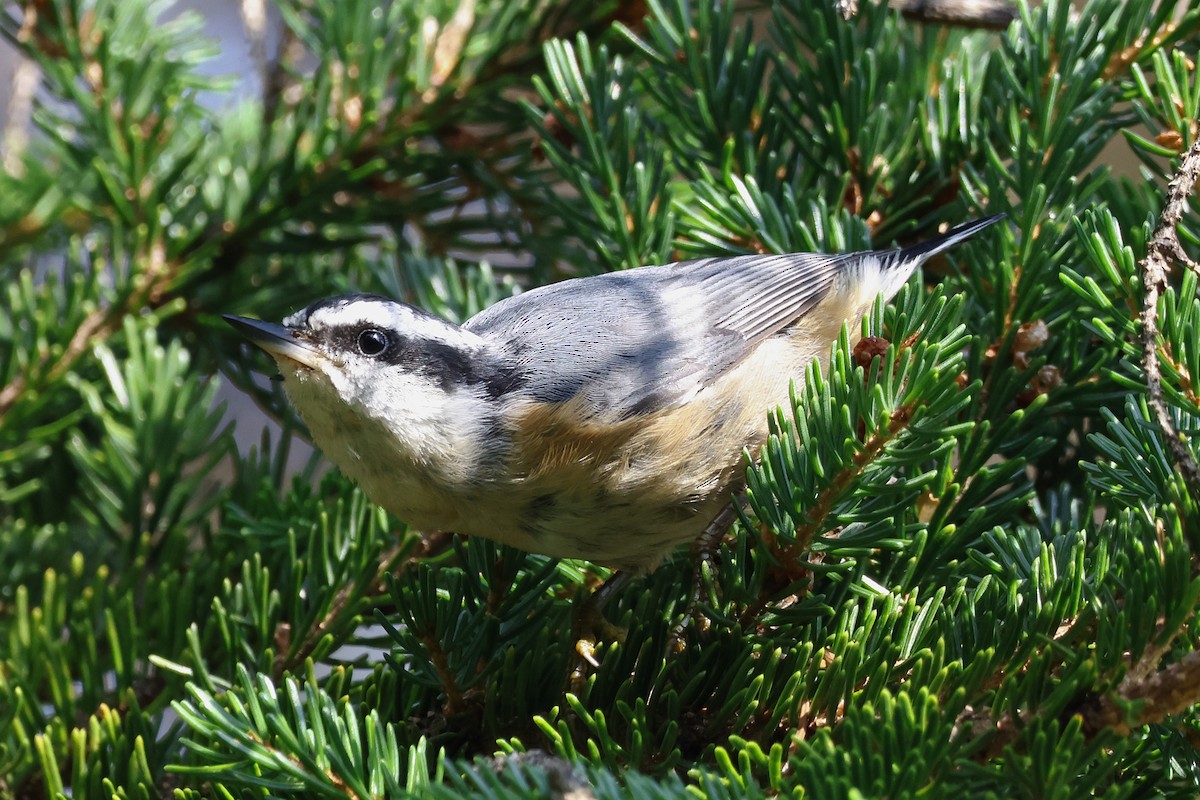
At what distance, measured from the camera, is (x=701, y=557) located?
1592 mm

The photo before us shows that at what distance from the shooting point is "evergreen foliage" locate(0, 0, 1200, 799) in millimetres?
1067

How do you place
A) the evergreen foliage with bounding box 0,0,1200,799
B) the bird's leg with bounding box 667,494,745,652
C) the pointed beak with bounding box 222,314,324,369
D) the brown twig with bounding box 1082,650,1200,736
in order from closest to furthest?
the brown twig with bounding box 1082,650,1200,736 → the evergreen foliage with bounding box 0,0,1200,799 → the bird's leg with bounding box 667,494,745,652 → the pointed beak with bounding box 222,314,324,369

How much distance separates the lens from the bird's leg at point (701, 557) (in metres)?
1.38

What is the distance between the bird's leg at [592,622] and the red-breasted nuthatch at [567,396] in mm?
47

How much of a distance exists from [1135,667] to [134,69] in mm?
2050

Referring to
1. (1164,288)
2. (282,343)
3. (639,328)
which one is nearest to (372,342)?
(282,343)

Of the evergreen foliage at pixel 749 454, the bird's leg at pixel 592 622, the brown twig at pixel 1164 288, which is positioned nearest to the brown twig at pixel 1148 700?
the evergreen foliage at pixel 749 454

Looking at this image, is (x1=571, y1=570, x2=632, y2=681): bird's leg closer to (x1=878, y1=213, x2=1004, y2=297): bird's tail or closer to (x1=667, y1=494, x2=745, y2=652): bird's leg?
(x1=667, y1=494, x2=745, y2=652): bird's leg

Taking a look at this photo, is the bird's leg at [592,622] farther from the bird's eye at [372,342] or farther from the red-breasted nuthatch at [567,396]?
the bird's eye at [372,342]

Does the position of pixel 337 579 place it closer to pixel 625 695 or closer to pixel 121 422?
pixel 625 695

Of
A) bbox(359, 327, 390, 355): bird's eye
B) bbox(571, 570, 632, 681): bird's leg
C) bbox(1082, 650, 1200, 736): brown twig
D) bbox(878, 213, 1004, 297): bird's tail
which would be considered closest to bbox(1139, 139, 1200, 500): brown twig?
bbox(1082, 650, 1200, 736): brown twig

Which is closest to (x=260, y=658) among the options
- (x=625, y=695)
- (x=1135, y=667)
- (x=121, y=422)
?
(x=625, y=695)

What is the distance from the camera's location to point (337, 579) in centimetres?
161

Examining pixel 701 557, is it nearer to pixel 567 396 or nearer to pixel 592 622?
pixel 592 622
